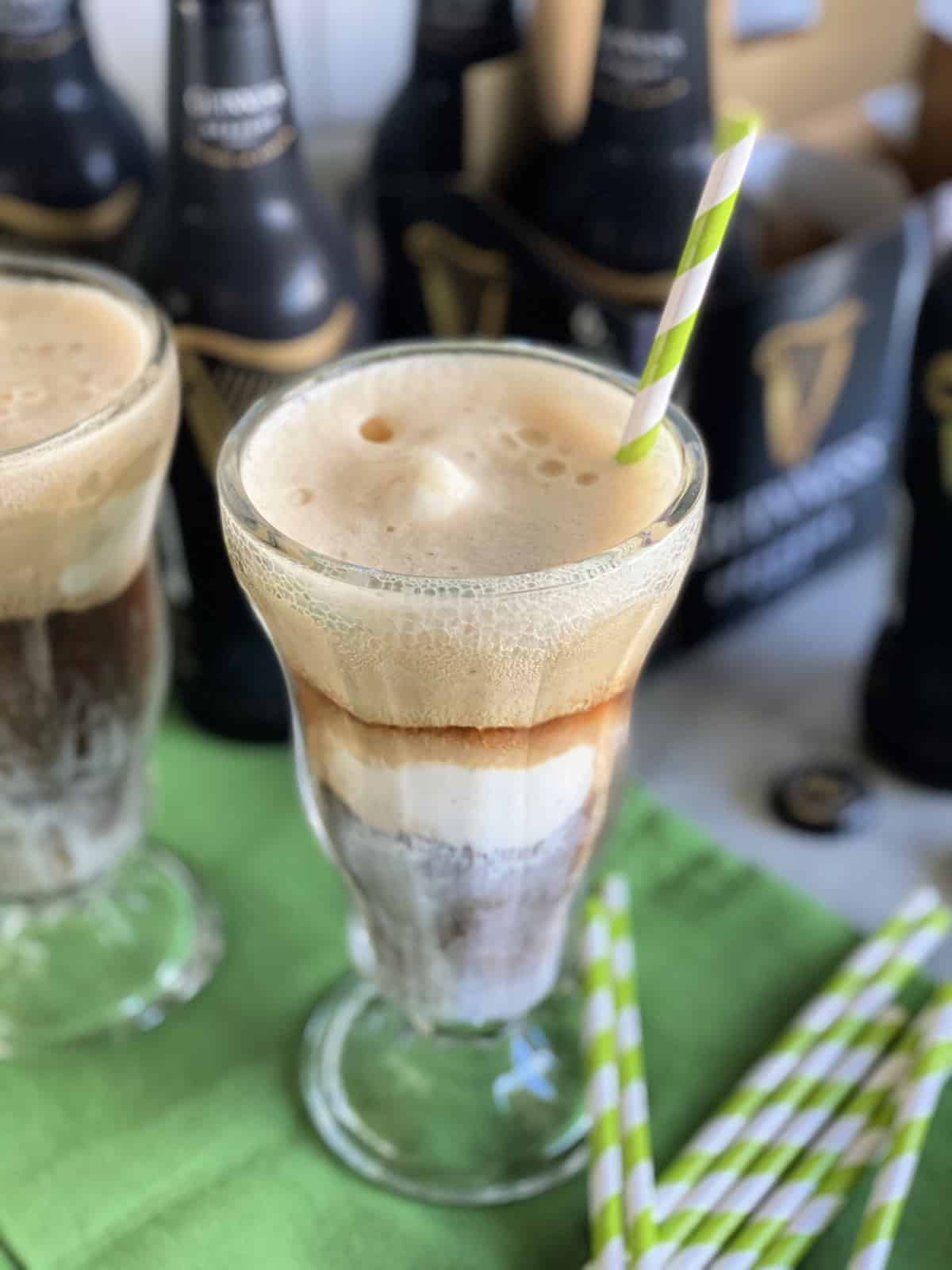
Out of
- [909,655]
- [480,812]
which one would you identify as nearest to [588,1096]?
[480,812]

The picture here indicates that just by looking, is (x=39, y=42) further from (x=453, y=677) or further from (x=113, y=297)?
(x=453, y=677)

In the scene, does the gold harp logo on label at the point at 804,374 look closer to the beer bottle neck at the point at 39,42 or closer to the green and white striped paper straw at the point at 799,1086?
the green and white striped paper straw at the point at 799,1086

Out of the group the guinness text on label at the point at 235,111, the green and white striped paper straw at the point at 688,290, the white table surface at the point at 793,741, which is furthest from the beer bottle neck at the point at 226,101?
the white table surface at the point at 793,741

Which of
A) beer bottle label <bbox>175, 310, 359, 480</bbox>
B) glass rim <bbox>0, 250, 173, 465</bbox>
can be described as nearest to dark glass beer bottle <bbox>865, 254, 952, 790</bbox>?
beer bottle label <bbox>175, 310, 359, 480</bbox>

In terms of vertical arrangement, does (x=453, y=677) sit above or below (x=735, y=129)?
below

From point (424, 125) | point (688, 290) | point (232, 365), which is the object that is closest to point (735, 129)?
point (688, 290)

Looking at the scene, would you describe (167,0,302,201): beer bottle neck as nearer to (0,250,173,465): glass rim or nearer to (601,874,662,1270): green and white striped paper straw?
(0,250,173,465): glass rim
